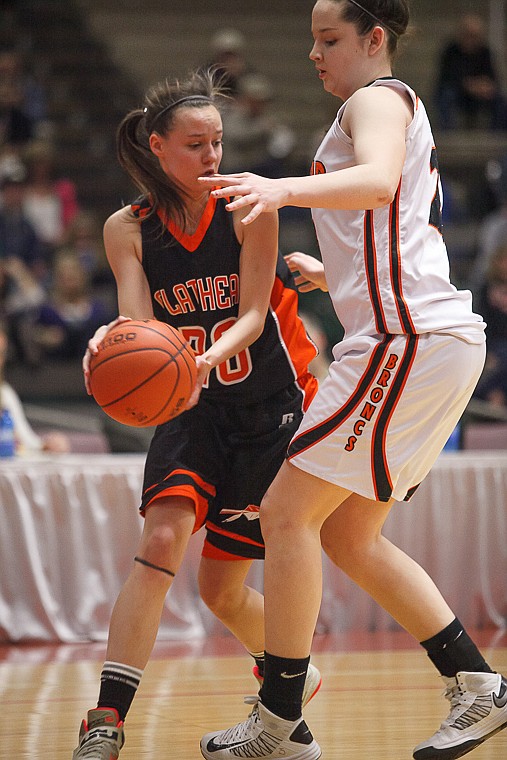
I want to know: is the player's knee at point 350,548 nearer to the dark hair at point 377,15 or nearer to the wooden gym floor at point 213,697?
the wooden gym floor at point 213,697

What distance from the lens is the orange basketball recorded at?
268cm

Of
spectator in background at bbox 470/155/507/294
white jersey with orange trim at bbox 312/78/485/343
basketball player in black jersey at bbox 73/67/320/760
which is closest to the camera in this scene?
white jersey with orange trim at bbox 312/78/485/343

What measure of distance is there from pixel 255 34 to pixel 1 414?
28.4 ft

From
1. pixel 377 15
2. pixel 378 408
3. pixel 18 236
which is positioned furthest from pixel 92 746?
pixel 18 236

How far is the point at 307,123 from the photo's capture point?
42.0ft

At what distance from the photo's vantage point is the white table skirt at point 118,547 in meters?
5.48

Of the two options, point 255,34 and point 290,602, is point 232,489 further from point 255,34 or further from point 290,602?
point 255,34

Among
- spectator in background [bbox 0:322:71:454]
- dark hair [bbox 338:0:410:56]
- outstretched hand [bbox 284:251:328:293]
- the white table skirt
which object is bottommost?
the white table skirt

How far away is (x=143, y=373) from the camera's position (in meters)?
2.67

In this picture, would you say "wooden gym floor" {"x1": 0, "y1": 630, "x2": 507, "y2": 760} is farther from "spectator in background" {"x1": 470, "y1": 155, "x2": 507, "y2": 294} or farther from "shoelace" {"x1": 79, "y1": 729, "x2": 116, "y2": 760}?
"spectator in background" {"x1": 470, "y1": 155, "x2": 507, "y2": 294}

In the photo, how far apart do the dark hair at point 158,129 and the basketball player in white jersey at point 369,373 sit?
1.43ft

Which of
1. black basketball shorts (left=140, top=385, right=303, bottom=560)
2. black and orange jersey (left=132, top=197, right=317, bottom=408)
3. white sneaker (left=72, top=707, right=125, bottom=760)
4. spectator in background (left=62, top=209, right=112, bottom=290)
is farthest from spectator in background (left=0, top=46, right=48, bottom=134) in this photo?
white sneaker (left=72, top=707, right=125, bottom=760)

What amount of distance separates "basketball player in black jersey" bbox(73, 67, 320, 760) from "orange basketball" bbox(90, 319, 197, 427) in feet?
0.81

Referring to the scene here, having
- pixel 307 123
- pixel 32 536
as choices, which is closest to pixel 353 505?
pixel 32 536
